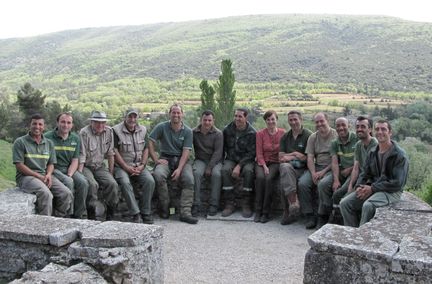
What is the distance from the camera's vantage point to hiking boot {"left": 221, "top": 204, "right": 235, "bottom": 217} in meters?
7.72

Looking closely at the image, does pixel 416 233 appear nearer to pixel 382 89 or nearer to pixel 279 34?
pixel 382 89

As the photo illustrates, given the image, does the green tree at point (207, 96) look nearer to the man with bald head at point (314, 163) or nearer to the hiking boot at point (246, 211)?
the hiking boot at point (246, 211)

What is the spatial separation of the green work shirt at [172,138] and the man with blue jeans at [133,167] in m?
0.29

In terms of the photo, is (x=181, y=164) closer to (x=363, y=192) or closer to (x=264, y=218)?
(x=264, y=218)

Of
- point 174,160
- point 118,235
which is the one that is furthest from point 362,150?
point 118,235

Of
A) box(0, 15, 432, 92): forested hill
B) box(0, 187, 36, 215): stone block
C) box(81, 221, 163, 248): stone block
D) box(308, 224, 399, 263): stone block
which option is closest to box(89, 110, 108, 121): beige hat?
box(0, 187, 36, 215): stone block

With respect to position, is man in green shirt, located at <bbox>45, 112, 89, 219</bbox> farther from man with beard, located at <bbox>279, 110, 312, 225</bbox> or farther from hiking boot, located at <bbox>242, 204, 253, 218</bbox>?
man with beard, located at <bbox>279, 110, 312, 225</bbox>

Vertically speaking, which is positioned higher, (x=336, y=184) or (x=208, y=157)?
(x=208, y=157)

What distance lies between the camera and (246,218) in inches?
301

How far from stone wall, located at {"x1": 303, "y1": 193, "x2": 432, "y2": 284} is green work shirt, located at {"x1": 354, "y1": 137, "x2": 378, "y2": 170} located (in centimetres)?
170

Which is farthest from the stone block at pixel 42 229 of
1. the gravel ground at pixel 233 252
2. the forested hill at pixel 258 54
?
the forested hill at pixel 258 54

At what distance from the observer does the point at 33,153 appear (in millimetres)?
6477

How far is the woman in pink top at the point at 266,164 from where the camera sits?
7570mm

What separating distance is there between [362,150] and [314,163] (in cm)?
100
